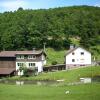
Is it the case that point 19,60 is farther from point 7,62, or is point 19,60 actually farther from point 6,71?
point 6,71

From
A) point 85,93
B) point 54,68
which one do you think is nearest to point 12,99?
point 85,93

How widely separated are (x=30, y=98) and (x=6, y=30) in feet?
230

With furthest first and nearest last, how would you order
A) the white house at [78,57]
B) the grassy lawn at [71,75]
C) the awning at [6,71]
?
the white house at [78,57] < the awning at [6,71] < the grassy lawn at [71,75]

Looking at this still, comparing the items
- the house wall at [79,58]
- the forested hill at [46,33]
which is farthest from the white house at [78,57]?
the forested hill at [46,33]

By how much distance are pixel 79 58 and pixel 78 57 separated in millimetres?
297

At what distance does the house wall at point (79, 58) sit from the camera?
77.6 m

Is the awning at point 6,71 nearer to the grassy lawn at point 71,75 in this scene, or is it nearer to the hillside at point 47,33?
the grassy lawn at point 71,75

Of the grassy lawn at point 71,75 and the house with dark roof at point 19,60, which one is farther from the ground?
the house with dark roof at point 19,60

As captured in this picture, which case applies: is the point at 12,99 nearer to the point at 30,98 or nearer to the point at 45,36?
the point at 30,98

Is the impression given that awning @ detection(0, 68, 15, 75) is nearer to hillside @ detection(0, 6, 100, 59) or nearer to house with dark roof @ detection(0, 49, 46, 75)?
house with dark roof @ detection(0, 49, 46, 75)

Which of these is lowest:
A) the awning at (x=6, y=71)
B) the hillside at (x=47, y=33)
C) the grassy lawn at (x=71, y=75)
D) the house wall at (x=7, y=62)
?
the grassy lawn at (x=71, y=75)

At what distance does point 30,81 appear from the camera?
57500mm

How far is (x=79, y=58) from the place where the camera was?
256 feet

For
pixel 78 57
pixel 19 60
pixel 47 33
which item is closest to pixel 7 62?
pixel 19 60
